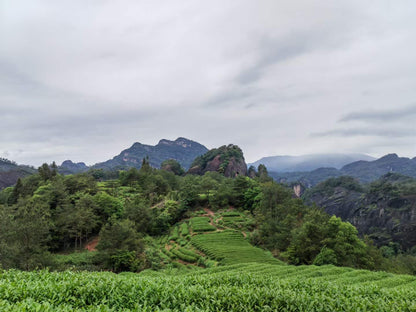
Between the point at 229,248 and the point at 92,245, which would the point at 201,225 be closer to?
the point at 229,248

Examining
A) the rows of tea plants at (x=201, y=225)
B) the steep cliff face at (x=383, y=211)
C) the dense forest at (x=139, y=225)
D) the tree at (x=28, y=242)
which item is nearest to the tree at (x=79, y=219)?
the dense forest at (x=139, y=225)

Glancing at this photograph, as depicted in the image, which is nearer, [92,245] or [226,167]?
[92,245]

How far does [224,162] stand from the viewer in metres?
86.2

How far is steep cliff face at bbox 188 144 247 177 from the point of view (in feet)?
282

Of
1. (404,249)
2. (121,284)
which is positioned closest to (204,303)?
(121,284)

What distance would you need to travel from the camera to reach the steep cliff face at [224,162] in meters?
85.9

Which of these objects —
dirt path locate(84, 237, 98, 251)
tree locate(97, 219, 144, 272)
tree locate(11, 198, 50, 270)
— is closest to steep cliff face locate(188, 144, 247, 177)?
dirt path locate(84, 237, 98, 251)

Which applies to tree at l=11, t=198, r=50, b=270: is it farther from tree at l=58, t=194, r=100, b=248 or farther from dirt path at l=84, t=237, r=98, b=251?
dirt path at l=84, t=237, r=98, b=251

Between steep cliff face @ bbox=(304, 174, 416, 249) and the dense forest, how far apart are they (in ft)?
20.0

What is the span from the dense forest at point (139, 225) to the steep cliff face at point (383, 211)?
6089 mm

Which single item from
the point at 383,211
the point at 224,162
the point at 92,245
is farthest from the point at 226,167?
the point at 92,245

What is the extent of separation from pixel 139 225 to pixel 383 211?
2816 inches

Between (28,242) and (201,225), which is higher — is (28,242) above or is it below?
above

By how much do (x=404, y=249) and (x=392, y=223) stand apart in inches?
354
